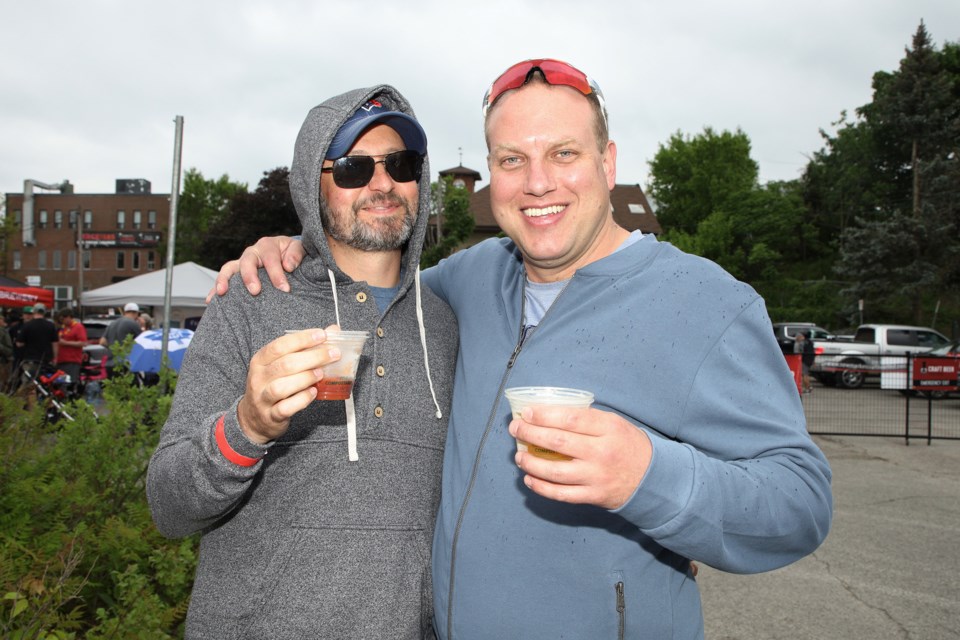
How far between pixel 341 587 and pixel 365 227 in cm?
127

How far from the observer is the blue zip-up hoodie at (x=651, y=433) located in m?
1.84

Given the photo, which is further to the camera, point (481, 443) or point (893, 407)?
point (893, 407)

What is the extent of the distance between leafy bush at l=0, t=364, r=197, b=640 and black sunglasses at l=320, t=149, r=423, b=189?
168 cm

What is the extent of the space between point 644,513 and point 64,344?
14.2 meters

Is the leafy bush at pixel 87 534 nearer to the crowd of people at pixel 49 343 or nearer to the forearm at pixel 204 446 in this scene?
the forearm at pixel 204 446

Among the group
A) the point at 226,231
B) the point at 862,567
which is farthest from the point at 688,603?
the point at 226,231

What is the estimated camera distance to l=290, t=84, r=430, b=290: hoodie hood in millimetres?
2584

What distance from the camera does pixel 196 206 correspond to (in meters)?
66.6

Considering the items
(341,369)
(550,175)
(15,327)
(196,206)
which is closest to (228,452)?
(341,369)

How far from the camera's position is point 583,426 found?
1469 millimetres

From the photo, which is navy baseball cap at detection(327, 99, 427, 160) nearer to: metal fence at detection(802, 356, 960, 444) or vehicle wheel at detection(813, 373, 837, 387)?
metal fence at detection(802, 356, 960, 444)

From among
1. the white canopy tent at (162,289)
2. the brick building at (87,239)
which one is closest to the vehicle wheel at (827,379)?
the white canopy tent at (162,289)

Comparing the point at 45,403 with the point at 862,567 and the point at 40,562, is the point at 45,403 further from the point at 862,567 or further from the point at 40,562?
Answer: the point at 862,567

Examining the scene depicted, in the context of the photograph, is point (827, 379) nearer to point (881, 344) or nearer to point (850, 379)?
point (850, 379)
